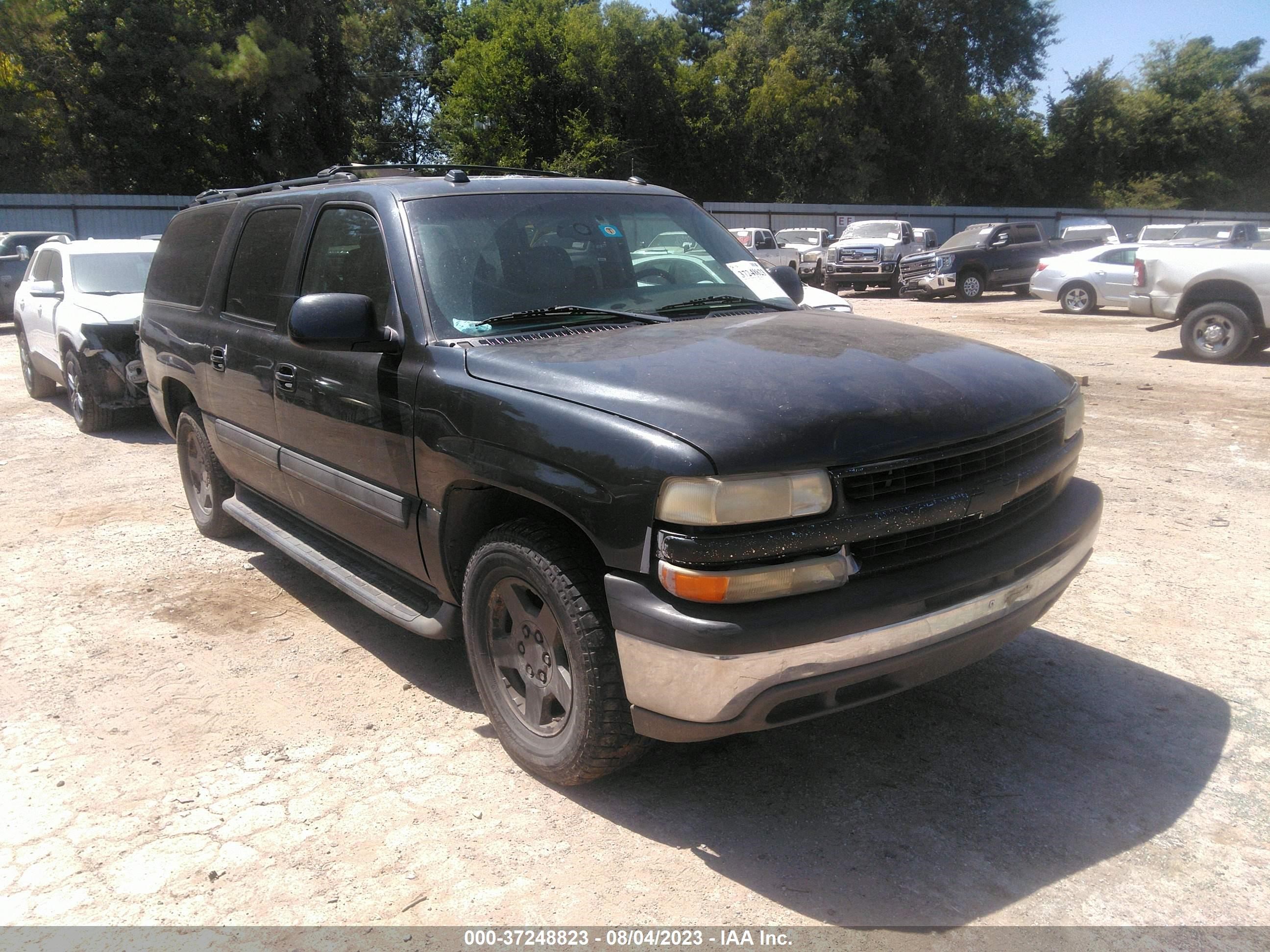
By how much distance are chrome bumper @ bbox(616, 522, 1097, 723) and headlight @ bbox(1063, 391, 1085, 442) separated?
933 mm

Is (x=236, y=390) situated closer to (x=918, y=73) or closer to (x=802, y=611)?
(x=802, y=611)

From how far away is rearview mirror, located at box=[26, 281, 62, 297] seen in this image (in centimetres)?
953

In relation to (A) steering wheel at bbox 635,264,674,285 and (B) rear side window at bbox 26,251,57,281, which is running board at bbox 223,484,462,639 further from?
(B) rear side window at bbox 26,251,57,281

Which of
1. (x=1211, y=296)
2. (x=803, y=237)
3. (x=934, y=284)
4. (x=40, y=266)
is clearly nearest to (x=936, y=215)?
(x=803, y=237)

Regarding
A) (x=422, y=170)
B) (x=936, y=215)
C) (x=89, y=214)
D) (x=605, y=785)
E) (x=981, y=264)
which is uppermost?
(x=89, y=214)

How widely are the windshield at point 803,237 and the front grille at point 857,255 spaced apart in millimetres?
4932

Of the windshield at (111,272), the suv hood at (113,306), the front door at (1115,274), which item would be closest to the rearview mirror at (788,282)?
the suv hood at (113,306)

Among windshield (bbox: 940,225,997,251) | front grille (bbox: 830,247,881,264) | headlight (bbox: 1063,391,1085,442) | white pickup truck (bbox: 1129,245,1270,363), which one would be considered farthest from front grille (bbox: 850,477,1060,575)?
front grille (bbox: 830,247,881,264)

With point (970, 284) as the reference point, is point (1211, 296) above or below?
above

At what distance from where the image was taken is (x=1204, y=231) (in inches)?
817

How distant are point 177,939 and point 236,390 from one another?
2.80m

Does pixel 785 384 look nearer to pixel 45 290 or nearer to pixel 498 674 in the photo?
pixel 498 674

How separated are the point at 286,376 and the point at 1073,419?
3.12 metres

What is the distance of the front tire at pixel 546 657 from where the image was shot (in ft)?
9.15
